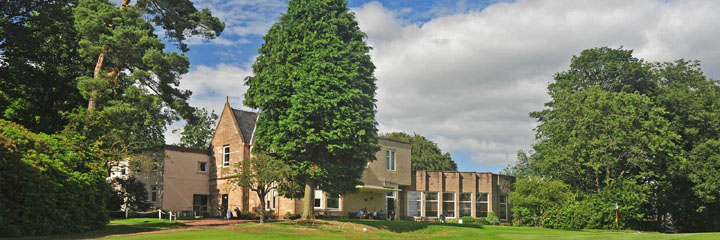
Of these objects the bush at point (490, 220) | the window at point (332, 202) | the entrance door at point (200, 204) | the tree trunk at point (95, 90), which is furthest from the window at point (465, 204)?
the tree trunk at point (95, 90)

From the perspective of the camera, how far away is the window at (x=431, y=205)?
151 feet

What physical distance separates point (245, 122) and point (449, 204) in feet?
58.0

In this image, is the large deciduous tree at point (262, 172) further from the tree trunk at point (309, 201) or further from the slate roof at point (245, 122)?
the slate roof at point (245, 122)

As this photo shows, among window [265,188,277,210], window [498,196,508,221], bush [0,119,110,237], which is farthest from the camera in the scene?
window [498,196,508,221]

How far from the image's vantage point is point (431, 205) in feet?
152

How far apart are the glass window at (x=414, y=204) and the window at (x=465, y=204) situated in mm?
3614

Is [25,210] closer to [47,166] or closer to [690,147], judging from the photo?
[47,166]

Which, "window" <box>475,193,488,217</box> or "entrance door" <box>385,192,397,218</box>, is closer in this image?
"entrance door" <box>385,192,397,218</box>

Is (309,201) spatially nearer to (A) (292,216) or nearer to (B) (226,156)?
(A) (292,216)

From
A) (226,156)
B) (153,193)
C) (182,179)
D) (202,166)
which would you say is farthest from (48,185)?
(202,166)

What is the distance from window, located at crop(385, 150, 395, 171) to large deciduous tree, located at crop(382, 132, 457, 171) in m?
24.2

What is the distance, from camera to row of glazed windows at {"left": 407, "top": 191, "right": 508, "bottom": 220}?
45656mm

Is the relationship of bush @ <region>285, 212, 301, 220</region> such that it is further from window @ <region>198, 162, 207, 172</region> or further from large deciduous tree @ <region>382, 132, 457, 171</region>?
large deciduous tree @ <region>382, 132, 457, 171</region>

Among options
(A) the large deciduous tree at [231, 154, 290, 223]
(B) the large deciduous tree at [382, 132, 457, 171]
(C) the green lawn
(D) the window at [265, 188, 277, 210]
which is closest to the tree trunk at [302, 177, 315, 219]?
(C) the green lawn
